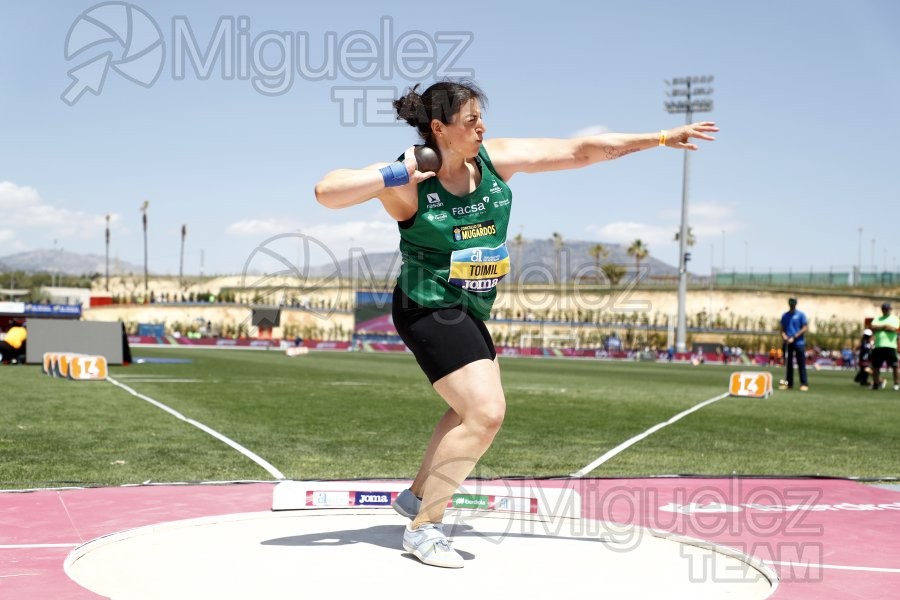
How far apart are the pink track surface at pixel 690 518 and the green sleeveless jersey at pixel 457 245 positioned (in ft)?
6.47

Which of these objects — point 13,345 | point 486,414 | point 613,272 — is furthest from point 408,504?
point 613,272

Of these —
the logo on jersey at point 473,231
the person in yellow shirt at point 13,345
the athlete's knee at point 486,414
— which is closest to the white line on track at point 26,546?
the athlete's knee at point 486,414

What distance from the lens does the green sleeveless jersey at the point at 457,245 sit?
4672 millimetres

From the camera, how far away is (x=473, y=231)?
473cm

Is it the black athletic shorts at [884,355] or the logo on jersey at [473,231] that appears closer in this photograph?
the logo on jersey at [473,231]

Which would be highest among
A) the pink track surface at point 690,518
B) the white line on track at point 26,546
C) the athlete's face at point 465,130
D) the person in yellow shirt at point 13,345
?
the athlete's face at point 465,130

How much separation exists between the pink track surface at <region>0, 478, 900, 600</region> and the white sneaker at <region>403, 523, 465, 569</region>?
1485mm

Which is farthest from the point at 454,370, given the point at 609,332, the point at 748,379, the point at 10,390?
the point at 609,332

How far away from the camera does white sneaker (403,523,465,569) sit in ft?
14.6

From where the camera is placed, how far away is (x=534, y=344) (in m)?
90.0

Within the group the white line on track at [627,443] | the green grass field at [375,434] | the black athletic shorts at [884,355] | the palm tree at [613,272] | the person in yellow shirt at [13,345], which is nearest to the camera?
→ the green grass field at [375,434]

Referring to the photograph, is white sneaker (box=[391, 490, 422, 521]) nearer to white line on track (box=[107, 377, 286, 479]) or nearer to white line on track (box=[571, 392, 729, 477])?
white line on track (box=[107, 377, 286, 479])

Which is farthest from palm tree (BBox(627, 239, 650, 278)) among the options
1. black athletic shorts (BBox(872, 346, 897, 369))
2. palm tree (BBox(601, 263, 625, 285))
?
black athletic shorts (BBox(872, 346, 897, 369))

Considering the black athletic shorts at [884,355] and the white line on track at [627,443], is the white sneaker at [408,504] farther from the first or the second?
the black athletic shorts at [884,355]
